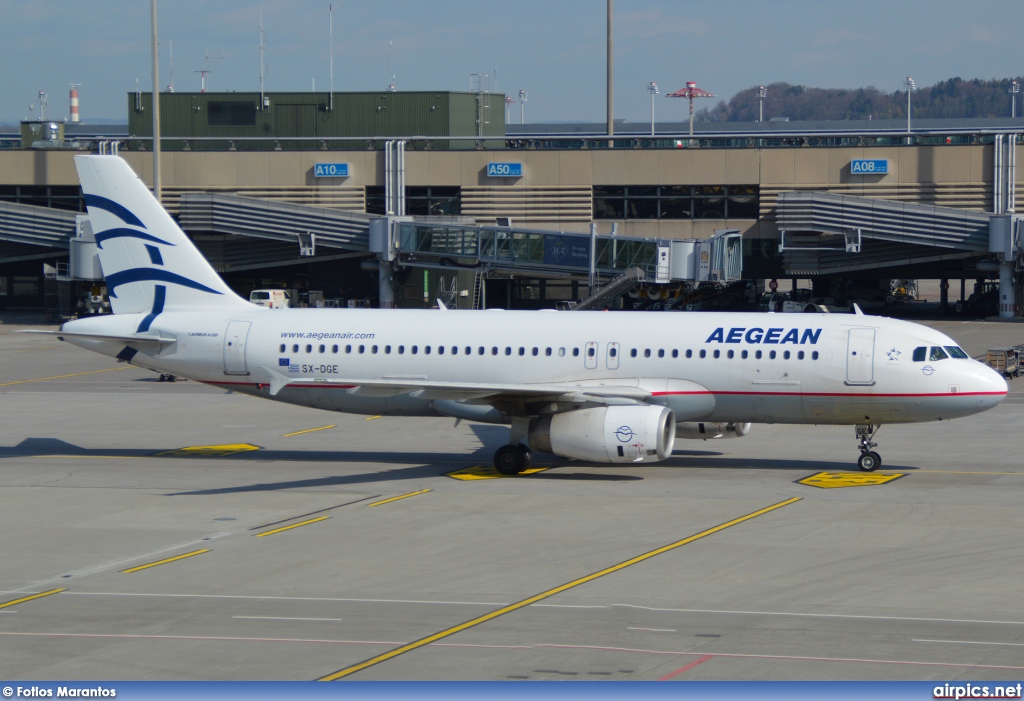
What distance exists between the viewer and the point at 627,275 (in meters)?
72.8

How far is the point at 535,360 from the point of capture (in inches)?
1383

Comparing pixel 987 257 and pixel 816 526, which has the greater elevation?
pixel 987 257

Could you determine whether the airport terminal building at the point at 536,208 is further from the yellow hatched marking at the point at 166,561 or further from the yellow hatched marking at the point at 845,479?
the yellow hatched marking at the point at 166,561

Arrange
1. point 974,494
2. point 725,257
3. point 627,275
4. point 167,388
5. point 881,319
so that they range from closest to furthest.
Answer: point 974,494 → point 881,319 → point 167,388 → point 627,275 → point 725,257

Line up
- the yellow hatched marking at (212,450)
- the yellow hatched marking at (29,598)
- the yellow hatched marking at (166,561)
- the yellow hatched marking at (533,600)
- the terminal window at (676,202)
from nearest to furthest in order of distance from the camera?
1. the yellow hatched marking at (533,600)
2. the yellow hatched marking at (29,598)
3. the yellow hatched marking at (166,561)
4. the yellow hatched marking at (212,450)
5. the terminal window at (676,202)

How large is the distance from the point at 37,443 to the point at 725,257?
160 feet

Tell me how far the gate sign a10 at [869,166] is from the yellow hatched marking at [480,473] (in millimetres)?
56367

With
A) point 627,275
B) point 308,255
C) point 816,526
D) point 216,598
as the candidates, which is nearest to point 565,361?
point 816,526

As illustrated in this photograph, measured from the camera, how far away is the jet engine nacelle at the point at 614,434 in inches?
1245

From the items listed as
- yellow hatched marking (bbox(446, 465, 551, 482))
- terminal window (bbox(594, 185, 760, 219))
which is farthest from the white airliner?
terminal window (bbox(594, 185, 760, 219))

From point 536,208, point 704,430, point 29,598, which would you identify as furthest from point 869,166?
point 29,598

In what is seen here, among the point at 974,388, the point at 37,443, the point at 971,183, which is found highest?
the point at 971,183

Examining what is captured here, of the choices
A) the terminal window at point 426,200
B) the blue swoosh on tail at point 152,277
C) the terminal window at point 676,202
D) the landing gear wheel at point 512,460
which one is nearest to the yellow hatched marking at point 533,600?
the landing gear wheel at point 512,460

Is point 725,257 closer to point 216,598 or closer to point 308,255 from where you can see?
point 308,255
